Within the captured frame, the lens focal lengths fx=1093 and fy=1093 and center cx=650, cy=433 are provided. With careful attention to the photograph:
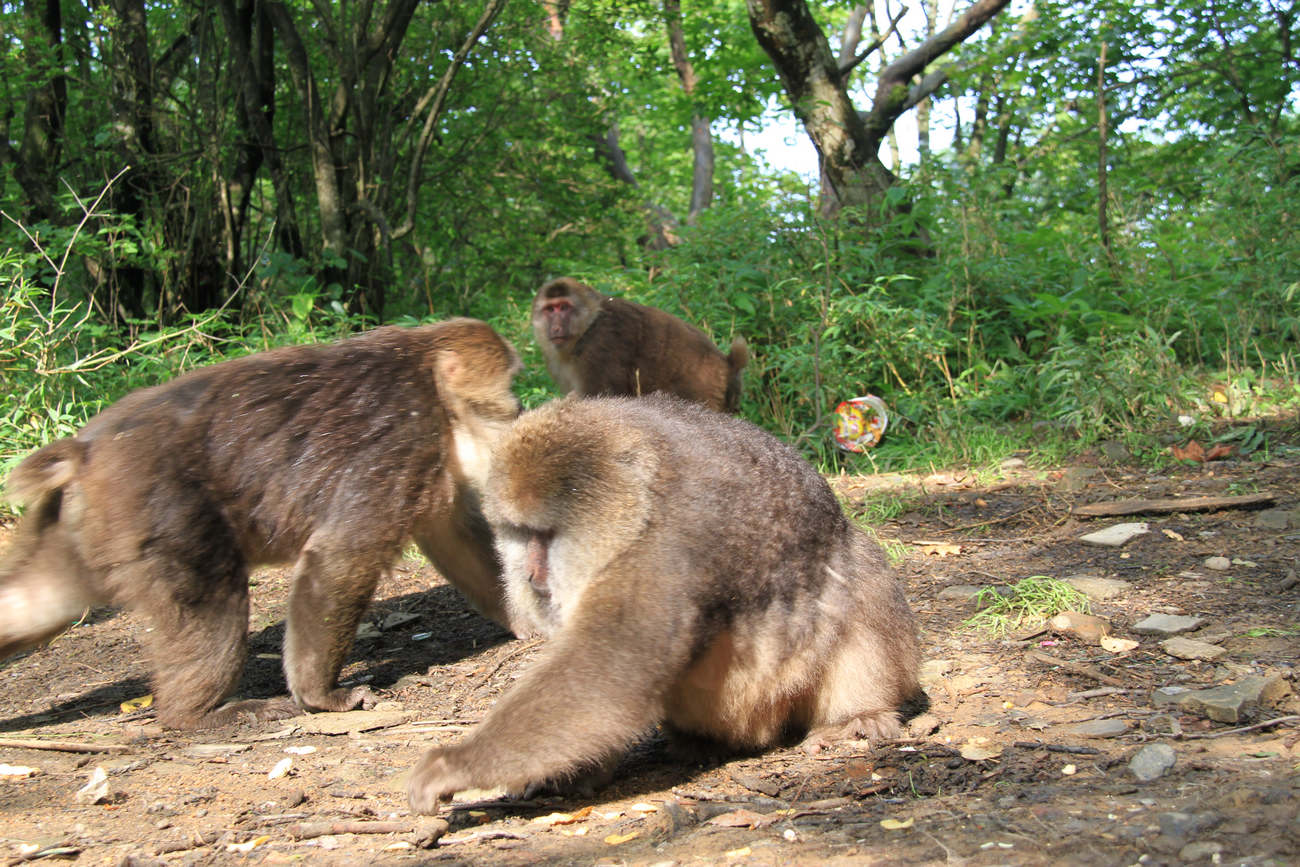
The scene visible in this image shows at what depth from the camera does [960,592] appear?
192 inches

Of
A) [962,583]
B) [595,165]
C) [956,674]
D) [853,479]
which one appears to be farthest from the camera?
[595,165]

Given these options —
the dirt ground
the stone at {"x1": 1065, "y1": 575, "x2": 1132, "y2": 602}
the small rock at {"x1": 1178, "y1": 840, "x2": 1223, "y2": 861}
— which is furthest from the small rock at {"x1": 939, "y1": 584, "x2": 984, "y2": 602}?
the small rock at {"x1": 1178, "y1": 840, "x2": 1223, "y2": 861}

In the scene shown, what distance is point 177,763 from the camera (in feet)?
12.2

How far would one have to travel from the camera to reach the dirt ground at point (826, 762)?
2.60 meters

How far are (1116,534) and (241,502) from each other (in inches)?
159

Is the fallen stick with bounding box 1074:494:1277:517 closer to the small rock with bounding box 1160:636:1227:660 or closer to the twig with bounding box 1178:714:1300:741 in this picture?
the small rock with bounding box 1160:636:1227:660

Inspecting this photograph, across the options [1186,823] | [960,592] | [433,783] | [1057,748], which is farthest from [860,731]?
[960,592]

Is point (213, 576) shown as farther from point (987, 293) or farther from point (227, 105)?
point (227, 105)

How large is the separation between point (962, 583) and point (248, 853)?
3.32 m

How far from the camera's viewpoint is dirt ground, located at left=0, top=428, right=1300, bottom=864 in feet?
8.54

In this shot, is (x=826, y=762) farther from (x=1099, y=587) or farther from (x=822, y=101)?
(x=822, y=101)

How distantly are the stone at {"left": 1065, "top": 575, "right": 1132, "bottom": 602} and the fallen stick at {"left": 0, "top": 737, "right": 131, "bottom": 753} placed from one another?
376cm

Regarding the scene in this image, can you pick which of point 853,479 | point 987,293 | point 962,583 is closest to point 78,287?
point 853,479

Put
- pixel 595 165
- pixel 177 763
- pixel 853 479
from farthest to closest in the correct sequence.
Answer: pixel 595 165, pixel 853 479, pixel 177 763
